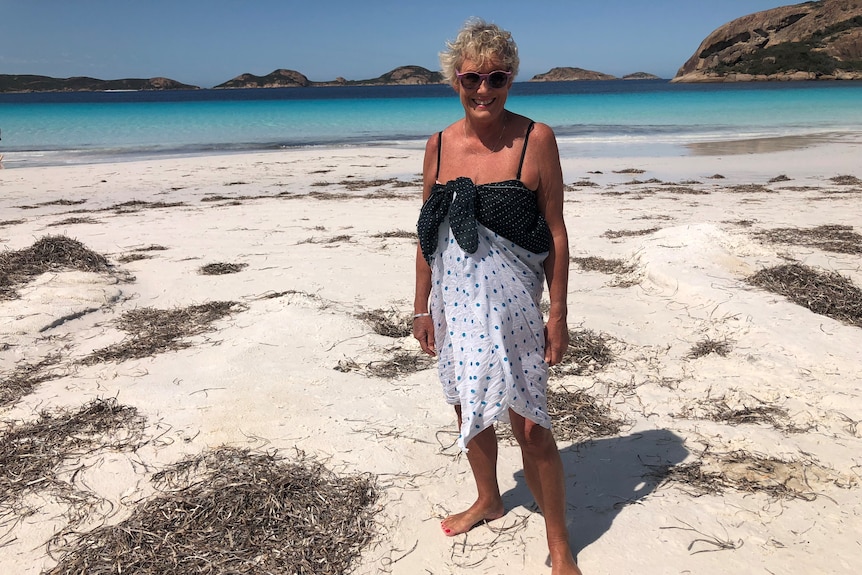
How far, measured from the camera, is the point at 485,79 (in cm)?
224

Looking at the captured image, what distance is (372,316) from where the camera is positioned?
5371 millimetres

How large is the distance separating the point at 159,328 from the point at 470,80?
12.8 ft

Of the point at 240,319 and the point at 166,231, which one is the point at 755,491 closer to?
the point at 240,319

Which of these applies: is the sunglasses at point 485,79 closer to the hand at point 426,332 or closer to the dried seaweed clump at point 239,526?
the hand at point 426,332

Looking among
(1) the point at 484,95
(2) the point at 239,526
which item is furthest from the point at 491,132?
(2) the point at 239,526

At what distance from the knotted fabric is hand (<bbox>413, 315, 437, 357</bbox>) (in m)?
0.48

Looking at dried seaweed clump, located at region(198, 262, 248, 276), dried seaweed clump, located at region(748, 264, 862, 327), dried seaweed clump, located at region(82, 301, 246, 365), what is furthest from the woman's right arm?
dried seaweed clump, located at region(198, 262, 248, 276)

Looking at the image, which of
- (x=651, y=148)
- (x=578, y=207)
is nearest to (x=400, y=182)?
(x=578, y=207)

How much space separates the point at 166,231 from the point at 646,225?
22.3 ft

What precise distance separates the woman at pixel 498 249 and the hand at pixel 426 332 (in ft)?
0.77

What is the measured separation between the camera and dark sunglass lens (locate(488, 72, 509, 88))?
7.37ft

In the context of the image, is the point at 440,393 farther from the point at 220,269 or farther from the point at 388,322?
the point at 220,269

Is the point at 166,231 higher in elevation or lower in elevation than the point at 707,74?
lower

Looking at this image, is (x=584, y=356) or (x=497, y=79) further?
(x=584, y=356)
